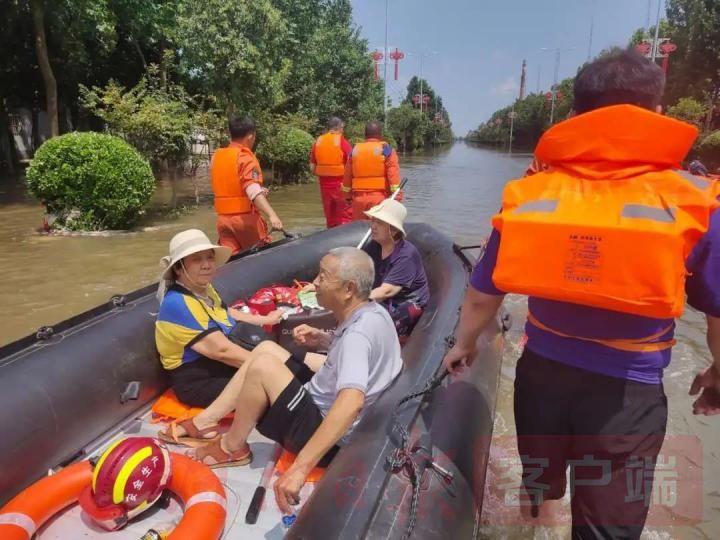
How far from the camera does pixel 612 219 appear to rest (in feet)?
3.96

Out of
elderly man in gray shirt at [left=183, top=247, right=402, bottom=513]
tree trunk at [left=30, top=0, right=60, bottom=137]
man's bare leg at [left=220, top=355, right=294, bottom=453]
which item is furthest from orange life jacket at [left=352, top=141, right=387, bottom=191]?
tree trunk at [left=30, top=0, right=60, bottom=137]

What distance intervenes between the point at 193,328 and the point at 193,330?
0.04ft

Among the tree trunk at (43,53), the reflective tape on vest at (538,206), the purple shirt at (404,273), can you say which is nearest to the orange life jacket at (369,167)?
the purple shirt at (404,273)

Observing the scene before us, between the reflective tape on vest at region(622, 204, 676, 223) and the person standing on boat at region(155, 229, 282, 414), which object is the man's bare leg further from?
the reflective tape on vest at region(622, 204, 676, 223)

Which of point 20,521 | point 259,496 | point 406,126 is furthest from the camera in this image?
point 406,126

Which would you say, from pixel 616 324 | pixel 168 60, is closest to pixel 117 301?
pixel 616 324

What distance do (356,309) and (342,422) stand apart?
1.55 feet

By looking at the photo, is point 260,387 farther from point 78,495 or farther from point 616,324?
point 616,324

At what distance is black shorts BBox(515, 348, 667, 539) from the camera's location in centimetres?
139

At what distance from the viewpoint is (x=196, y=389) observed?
8.75ft

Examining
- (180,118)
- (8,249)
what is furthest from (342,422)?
(180,118)

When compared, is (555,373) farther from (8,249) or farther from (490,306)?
(8,249)

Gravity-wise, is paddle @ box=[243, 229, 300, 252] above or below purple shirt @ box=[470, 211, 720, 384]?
below

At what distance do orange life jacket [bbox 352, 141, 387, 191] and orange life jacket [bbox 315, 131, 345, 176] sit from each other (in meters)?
0.68
